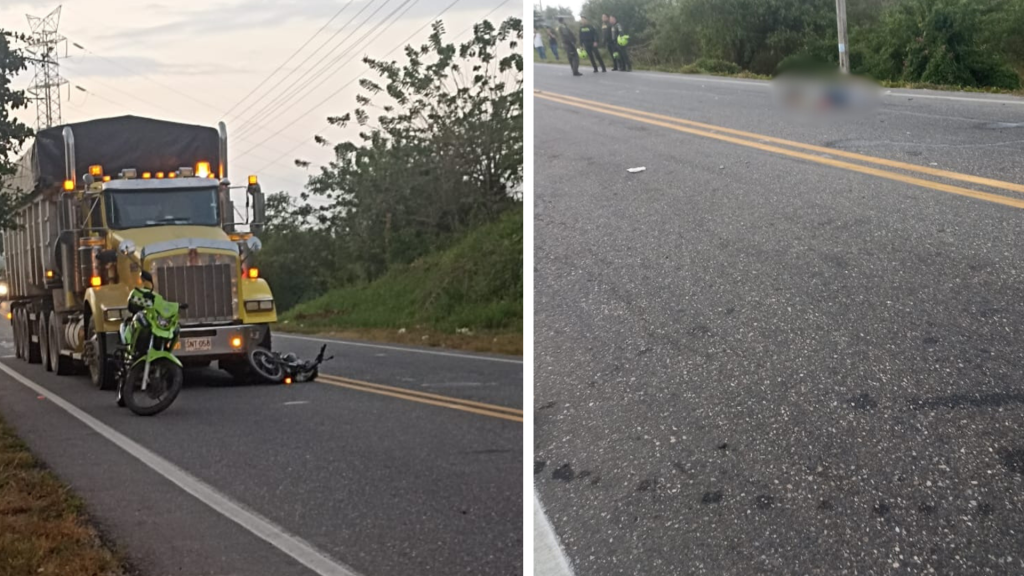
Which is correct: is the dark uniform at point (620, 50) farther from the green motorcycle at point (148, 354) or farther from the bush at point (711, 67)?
the green motorcycle at point (148, 354)

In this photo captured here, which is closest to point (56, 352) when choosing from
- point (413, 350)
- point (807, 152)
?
point (413, 350)

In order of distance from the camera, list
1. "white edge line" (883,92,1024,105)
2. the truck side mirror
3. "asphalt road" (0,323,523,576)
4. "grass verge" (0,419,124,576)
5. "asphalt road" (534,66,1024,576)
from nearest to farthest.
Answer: "asphalt road" (534,66,1024,576) < "grass verge" (0,419,124,576) < "white edge line" (883,92,1024,105) < "asphalt road" (0,323,523,576) < the truck side mirror

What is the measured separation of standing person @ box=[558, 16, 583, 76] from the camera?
1.83 metres

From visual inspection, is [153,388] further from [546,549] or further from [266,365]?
[546,549]

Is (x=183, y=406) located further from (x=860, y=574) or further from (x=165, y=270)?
(x=860, y=574)

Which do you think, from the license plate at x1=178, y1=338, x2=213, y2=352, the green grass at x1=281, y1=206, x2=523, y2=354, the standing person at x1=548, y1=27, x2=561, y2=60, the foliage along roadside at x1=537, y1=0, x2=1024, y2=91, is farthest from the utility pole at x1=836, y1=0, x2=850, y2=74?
the license plate at x1=178, y1=338, x2=213, y2=352

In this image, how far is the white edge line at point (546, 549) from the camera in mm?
1556

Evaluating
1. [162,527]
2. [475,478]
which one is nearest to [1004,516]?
[475,478]

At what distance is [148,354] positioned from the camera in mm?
1838

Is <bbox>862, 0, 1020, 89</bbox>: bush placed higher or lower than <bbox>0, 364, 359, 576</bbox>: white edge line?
higher

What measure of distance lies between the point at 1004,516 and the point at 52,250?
161 cm

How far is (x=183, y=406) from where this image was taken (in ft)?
6.20

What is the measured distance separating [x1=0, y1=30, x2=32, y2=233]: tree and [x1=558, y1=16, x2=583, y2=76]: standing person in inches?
37.8

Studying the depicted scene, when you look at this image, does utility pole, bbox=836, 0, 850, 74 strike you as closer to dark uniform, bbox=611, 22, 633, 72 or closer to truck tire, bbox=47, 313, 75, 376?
dark uniform, bbox=611, 22, 633, 72
